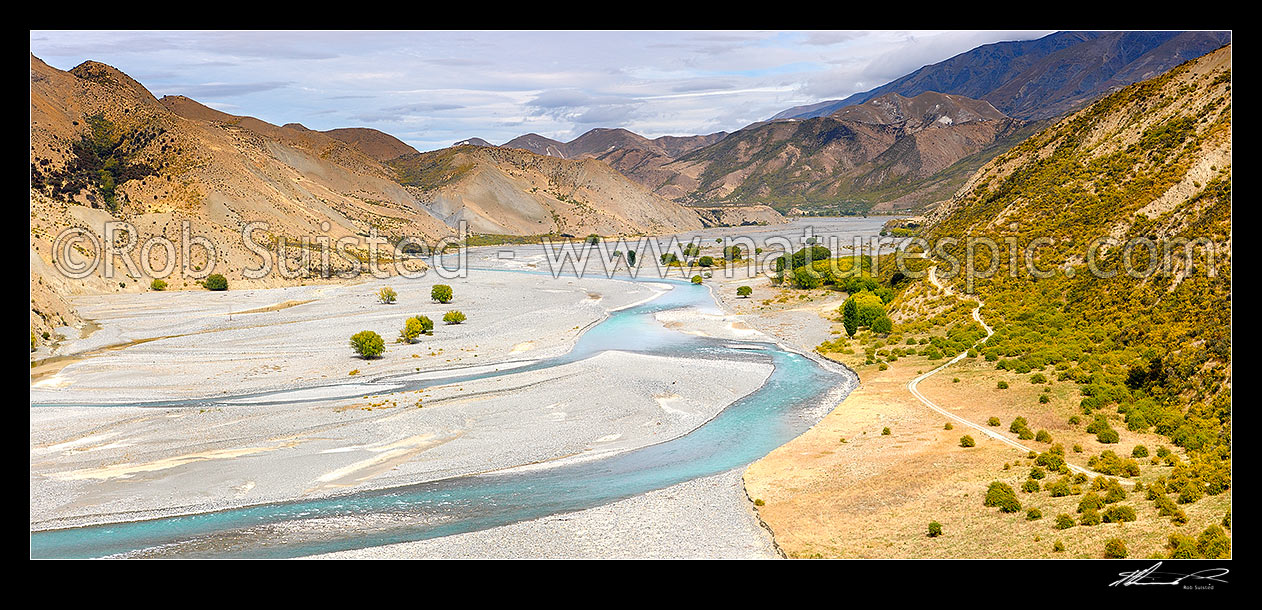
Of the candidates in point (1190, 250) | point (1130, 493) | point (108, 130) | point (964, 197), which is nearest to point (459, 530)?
point (1130, 493)

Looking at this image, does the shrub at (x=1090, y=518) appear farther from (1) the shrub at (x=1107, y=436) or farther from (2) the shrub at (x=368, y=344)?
Result: (2) the shrub at (x=368, y=344)

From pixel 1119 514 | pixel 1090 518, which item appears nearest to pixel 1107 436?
pixel 1119 514

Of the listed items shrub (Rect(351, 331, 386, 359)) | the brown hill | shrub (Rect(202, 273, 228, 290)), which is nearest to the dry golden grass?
shrub (Rect(351, 331, 386, 359))

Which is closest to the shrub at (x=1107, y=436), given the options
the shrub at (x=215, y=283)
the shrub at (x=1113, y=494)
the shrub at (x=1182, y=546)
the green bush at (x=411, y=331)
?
the shrub at (x=1113, y=494)

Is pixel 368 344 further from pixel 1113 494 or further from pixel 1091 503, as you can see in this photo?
pixel 1113 494

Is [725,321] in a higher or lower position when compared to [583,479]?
higher

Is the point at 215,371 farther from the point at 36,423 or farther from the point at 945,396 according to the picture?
the point at 945,396

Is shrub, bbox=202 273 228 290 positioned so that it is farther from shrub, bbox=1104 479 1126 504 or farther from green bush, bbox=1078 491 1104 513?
shrub, bbox=1104 479 1126 504

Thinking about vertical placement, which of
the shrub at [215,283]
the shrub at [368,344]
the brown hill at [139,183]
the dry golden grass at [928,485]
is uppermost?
the brown hill at [139,183]

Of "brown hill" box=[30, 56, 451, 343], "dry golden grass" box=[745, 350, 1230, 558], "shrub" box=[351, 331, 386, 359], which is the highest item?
"brown hill" box=[30, 56, 451, 343]
